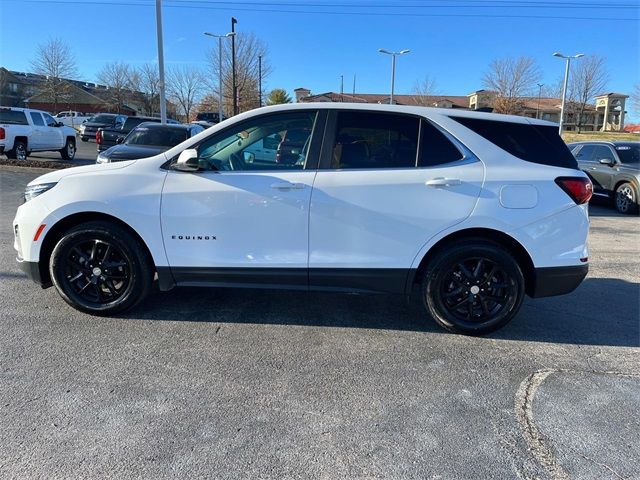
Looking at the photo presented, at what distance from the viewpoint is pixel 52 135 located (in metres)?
16.5

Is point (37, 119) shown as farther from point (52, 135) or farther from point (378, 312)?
point (378, 312)

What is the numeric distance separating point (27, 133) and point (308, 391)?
53.6ft

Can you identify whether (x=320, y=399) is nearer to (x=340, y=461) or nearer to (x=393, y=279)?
(x=340, y=461)

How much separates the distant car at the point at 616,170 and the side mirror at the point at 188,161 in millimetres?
9465

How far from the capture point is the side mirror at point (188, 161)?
370 cm

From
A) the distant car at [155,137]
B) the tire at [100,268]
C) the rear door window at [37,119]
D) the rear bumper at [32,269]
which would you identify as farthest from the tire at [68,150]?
the tire at [100,268]

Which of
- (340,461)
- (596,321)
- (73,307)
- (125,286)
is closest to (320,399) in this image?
(340,461)

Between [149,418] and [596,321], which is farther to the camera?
[596,321]

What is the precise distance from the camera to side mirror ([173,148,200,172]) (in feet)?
12.1

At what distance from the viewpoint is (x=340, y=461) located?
94.6 inches

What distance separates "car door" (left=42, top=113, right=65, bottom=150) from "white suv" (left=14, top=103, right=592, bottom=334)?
14450 mm

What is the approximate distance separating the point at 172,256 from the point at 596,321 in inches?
150

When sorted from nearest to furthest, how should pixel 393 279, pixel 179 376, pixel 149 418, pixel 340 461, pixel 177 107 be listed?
pixel 340 461 → pixel 149 418 → pixel 179 376 → pixel 393 279 → pixel 177 107

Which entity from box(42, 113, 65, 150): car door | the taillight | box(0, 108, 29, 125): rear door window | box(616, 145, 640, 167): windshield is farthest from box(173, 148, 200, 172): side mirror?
box(42, 113, 65, 150): car door
